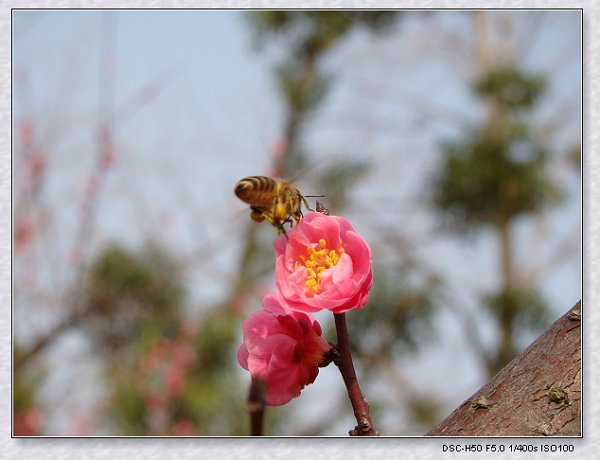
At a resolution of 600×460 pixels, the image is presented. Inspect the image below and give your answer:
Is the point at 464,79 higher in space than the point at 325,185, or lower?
higher

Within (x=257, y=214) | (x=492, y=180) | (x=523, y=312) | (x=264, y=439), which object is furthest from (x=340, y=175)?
(x=257, y=214)

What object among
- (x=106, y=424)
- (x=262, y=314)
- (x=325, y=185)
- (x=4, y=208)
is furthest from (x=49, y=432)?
(x=262, y=314)

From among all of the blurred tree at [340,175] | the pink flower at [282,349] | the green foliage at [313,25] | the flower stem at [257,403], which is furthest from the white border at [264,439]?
the green foliage at [313,25]

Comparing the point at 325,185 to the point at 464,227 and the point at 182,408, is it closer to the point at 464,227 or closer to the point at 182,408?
the point at 464,227

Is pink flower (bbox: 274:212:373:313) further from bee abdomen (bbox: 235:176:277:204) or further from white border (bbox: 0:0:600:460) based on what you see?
white border (bbox: 0:0:600:460)

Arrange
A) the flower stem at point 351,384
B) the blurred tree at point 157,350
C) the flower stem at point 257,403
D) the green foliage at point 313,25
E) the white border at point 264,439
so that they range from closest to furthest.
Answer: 1. the flower stem at point 257,403
2. the flower stem at point 351,384
3. the white border at point 264,439
4. the blurred tree at point 157,350
5. the green foliage at point 313,25

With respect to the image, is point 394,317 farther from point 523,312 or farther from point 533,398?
point 533,398

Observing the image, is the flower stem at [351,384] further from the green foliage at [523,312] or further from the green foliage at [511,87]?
the green foliage at [511,87]
